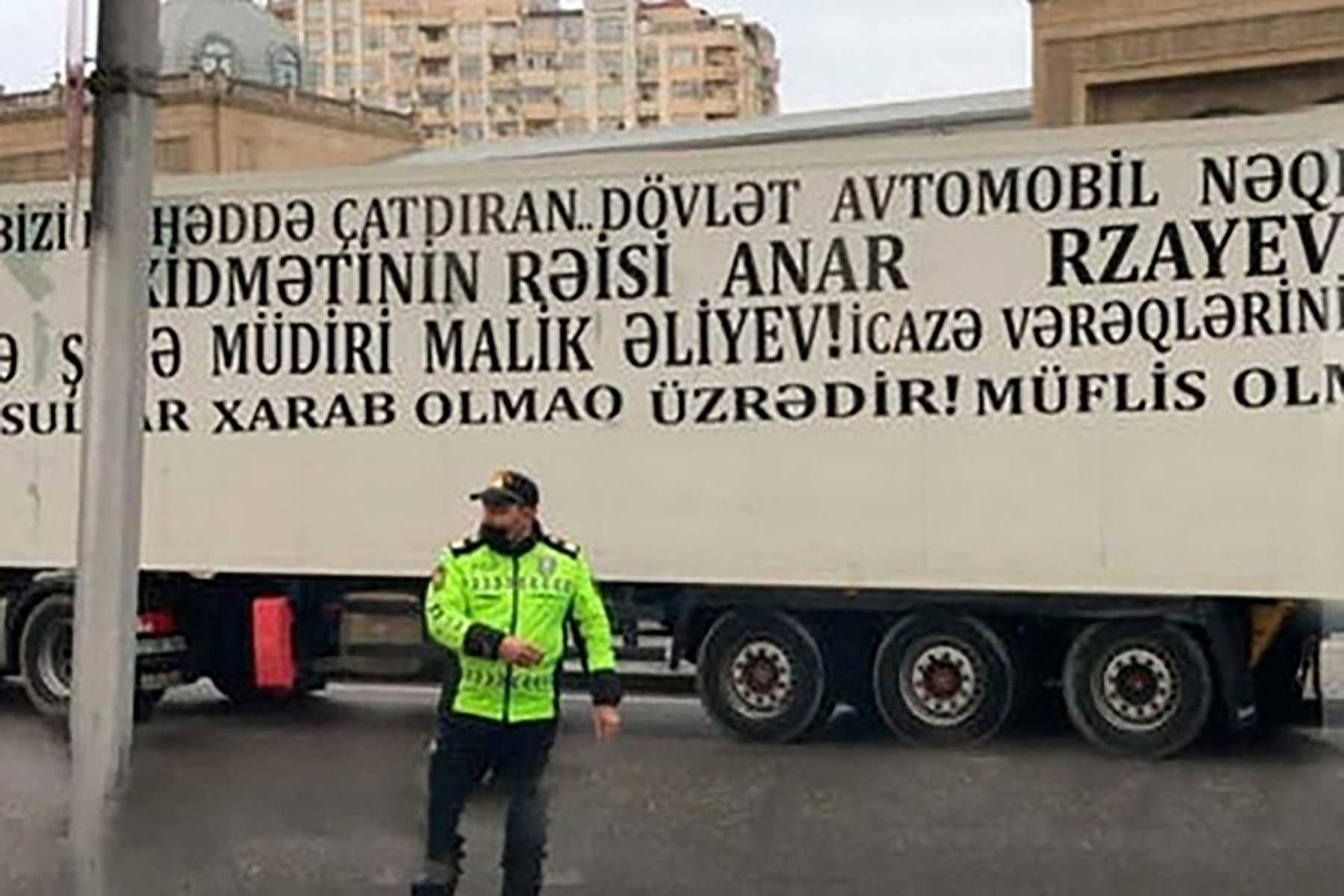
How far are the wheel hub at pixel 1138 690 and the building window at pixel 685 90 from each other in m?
134

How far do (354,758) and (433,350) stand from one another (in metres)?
2.43

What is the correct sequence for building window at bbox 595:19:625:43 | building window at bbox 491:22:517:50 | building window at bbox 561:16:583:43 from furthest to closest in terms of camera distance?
building window at bbox 595:19:625:43
building window at bbox 491:22:517:50
building window at bbox 561:16:583:43

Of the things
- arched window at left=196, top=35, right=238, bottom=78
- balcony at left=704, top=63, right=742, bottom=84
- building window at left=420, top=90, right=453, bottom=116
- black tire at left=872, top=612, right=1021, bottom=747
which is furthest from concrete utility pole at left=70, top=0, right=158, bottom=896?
building window at left=420, top=90, right=453, bottom=116

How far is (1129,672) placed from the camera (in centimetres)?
1230

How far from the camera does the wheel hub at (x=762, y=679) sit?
13.0m

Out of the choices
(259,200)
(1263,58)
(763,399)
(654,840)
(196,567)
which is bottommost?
(654,840)

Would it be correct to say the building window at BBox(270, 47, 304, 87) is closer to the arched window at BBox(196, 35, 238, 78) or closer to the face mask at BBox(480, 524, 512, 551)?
the arched window at BBox(196, 35, 238, 78)

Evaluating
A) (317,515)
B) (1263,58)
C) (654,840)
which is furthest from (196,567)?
(1263,58)

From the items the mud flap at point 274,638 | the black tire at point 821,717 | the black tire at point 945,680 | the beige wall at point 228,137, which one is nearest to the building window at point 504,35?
the beige wall at point 228,137

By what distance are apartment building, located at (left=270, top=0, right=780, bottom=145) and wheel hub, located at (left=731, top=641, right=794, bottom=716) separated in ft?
435

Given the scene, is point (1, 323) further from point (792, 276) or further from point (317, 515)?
point (792, 276)

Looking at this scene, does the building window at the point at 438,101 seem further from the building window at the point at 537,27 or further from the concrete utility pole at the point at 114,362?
the concrete utility pole at the point at 114,362

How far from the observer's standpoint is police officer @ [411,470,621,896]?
7.39m

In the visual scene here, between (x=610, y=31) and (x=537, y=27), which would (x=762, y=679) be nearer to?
(x=537, y=27)
